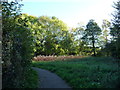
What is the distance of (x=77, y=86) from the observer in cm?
671

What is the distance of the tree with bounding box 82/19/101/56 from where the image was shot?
35.2 m

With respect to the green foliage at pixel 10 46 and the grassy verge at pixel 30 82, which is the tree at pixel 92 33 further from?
the green foliage at pixel 10 46

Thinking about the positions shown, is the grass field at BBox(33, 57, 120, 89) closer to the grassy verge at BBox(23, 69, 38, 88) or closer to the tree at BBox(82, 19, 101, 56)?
the grassy verge at BBox(23, 69, 38, 88)

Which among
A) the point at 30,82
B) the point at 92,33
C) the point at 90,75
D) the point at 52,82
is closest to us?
the point at 30,82

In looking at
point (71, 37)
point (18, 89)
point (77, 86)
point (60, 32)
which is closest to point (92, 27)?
point (71, 37)

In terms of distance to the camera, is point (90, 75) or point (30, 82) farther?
point (90, 75)

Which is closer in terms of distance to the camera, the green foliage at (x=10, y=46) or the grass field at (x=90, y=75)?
the green foliage at (x=10, y=46)

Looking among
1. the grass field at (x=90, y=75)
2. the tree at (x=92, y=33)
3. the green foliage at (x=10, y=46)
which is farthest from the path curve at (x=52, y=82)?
the tree at (x=92, y=33)

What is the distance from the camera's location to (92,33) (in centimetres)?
3541

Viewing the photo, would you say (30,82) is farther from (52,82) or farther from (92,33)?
(92,33)

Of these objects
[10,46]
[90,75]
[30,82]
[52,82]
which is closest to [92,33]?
[90,75]

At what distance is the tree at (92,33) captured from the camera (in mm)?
35219

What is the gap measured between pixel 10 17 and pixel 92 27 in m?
31.5

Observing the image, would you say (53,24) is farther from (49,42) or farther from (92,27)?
(92,27)
